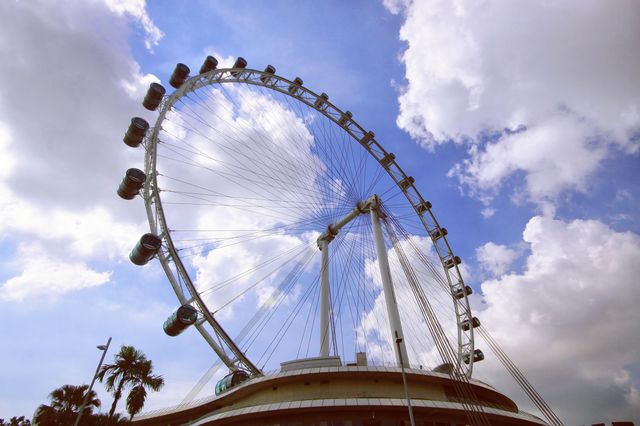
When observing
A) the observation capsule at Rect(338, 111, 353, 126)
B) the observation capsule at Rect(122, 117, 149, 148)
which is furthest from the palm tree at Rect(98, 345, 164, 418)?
the observation capsule at Rect(338, 111, 353, 126)

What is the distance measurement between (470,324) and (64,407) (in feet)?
129

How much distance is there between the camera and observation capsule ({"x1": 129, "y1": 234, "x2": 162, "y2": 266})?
28344 millimetres

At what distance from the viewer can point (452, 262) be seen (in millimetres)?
48188

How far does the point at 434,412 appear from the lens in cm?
2591

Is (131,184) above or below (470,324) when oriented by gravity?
above

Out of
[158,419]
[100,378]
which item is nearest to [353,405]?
[100,378]

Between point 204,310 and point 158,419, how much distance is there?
1530 centimetres

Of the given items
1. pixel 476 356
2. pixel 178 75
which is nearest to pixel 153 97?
pixel 178 75

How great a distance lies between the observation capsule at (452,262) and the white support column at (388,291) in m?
14.2

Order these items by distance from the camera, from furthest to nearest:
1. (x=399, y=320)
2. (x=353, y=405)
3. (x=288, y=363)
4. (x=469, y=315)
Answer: (x=469, y=315) < (x=399, y=320) < (x=288, y=363) < (x=353, y=405)

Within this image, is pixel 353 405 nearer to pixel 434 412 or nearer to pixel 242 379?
pixel 434 412

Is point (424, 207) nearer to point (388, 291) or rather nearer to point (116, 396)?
point (388, 291)

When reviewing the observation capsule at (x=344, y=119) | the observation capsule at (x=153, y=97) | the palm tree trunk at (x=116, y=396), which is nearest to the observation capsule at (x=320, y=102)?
the observation capsule at (x=344, y=119)

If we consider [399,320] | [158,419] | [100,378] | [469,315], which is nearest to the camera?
[100,378]
